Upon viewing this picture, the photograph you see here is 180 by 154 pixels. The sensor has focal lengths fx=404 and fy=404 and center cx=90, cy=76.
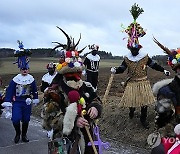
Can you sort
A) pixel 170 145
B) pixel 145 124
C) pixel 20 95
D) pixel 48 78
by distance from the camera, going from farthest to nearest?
pixel 48 78, pixel 145 124, pixel 20 95, pixel 170 145

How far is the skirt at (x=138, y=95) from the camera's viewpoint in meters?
8.89

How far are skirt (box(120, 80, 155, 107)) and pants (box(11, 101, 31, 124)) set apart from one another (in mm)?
→ 2203

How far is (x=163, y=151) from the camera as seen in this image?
4430 mm

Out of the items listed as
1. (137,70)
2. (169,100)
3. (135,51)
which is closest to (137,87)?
(137,70)

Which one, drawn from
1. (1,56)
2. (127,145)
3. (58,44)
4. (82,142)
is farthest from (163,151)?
(1,56)

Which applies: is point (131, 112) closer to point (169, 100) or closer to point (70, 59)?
point (70, 59)

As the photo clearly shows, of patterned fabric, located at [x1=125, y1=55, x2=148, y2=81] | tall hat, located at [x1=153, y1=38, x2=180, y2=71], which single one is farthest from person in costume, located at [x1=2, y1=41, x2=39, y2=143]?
tall hat, located at [x1=153, y1=38, x2=180, y2=71]

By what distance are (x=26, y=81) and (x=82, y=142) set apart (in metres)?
4.08

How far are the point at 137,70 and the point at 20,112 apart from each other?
2.74 metres

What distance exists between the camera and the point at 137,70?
898cm

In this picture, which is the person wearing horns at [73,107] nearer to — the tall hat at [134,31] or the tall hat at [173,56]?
the tall hat at [173,56]

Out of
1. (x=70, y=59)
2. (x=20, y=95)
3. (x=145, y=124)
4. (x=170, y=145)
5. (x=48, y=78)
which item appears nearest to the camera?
(x=170, y=145)

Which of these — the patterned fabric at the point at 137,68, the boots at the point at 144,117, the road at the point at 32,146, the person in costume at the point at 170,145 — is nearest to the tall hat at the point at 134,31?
the patterned fabric at the point at 137,68

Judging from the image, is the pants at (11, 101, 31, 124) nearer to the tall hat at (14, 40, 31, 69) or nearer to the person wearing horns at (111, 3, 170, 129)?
the tall hat at (14, 40, 31, 69)
